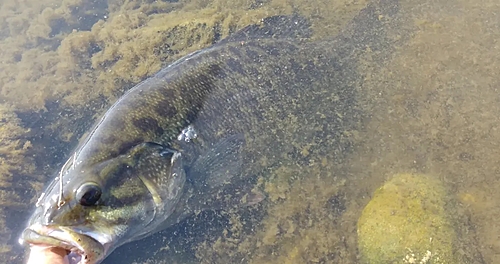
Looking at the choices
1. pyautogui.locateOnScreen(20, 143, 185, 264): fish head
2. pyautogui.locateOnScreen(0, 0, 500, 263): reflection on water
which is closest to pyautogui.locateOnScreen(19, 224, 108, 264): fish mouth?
pyautogui.locateOnScreen(20, 143, 185, 264): fish head

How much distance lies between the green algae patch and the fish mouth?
77.1 inches

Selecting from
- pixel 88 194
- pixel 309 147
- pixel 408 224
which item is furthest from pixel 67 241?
pixel 408 224

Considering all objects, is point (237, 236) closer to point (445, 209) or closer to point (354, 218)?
point (354, 218)

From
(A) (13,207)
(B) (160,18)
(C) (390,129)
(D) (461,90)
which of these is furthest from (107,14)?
(D) (461,90)

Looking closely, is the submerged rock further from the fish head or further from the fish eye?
the fish eye

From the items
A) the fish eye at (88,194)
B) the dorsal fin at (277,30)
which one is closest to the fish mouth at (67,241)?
the fish eye at (88,194)

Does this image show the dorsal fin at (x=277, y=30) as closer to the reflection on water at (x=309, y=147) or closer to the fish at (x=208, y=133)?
the fish at (x=208, y=133)

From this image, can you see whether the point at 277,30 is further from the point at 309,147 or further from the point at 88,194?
the point at 88,194

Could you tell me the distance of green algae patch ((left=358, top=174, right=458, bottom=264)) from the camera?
111 inches

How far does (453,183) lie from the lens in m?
3.23

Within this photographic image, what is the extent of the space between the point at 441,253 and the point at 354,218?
0.68m

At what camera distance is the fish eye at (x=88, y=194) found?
2486mm

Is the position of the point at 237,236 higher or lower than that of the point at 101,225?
lower

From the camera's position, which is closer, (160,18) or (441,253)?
(441,253)
